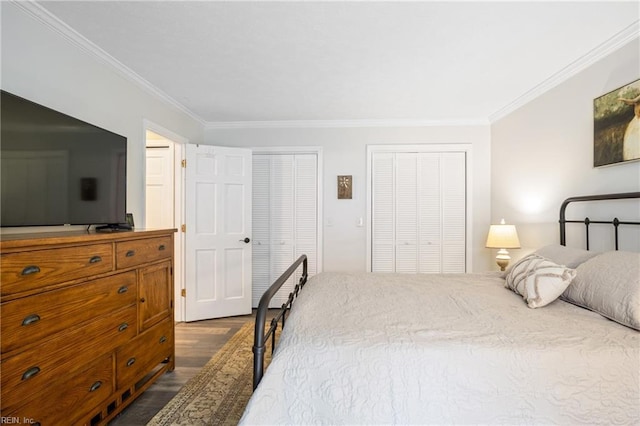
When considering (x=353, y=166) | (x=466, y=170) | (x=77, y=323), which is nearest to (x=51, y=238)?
(x=77, y=323)

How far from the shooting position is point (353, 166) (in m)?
3.80

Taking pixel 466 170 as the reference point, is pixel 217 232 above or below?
below

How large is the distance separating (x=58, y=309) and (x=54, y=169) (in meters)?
0.78

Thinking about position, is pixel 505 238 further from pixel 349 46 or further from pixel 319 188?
pixel 349 46

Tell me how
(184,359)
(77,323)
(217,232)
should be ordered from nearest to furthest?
(77,323) < (184,359) < (217,232)

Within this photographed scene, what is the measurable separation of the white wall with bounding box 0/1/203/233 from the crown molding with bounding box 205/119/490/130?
0.95 metres

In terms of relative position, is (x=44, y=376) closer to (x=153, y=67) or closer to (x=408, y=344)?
(x=408, y=344)

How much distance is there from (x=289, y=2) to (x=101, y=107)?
165cm

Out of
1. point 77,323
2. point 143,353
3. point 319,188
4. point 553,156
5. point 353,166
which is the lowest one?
point 143,353

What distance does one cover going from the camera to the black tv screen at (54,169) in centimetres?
137

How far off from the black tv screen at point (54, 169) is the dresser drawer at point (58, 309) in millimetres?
438

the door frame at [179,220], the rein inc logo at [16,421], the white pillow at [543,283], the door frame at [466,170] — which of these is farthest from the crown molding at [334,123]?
the rein inc logo at [16,421]

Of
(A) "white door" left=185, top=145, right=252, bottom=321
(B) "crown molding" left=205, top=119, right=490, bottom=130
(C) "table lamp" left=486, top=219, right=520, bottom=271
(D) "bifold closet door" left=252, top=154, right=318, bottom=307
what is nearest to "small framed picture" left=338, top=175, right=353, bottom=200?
(D) "bifold closet door" left=252, top=154, right=318, bottom=307

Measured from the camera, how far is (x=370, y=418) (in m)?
1.07
